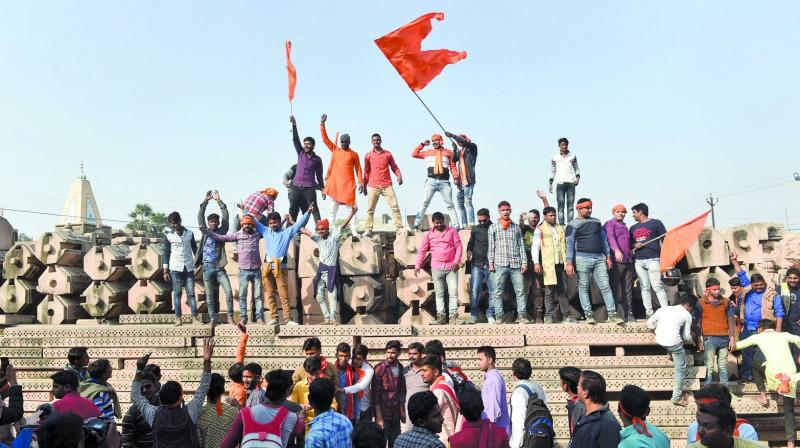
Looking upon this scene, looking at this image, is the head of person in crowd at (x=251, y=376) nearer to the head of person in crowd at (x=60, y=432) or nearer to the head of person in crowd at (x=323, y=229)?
the head of person in crowd at (x=60, y=432)

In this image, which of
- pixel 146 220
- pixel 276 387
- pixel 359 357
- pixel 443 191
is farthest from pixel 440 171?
pixel 146 220

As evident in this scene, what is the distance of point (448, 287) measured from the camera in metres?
11.0

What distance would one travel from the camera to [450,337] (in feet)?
33.4

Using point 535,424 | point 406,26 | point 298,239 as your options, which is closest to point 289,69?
point 406,26

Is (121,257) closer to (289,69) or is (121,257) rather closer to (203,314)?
(203,314)

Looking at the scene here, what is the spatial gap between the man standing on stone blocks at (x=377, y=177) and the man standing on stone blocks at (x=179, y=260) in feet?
10.3

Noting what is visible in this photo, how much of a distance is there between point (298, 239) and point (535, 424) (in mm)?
7610

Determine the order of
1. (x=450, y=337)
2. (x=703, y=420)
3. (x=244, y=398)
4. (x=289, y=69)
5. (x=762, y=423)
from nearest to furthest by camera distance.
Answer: (x=703, y=420)
(x=244, y=398)
(x=762, y=423)
(x=450, y=337)
(x=289, y=69)

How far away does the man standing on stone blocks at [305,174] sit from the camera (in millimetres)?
12719

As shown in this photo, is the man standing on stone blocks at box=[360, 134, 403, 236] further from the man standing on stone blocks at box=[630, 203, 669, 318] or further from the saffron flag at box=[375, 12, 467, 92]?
the man standing on stone blocks at box=[630, 203, 669, 318]

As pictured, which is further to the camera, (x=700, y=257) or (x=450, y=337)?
(x=700, y=257)

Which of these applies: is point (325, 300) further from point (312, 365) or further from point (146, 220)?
point (146, 220)

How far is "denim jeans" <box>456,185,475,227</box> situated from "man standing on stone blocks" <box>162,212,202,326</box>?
469 centimetres

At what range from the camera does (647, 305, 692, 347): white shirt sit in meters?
8.69
